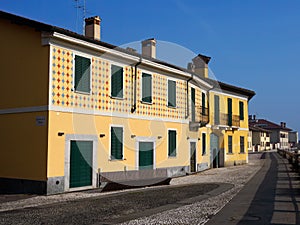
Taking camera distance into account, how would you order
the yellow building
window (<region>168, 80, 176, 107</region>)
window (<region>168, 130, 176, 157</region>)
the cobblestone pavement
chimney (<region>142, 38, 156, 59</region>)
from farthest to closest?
chimney (<region>142, 38, 156, 59</region>) < window (<region>168, 80, 176, 107</region>) < window (<region>168, 130, 176, 157</region>) < the yellow building < the cobblestone pavement

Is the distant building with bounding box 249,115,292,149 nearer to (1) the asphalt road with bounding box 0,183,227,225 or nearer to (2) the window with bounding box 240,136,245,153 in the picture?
(2) the window with bounding box 240,136,245,153

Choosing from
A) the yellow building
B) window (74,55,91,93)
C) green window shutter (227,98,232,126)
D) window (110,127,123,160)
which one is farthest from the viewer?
green window shutter (227,98,232,126)

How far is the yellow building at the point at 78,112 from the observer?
13.2 meters

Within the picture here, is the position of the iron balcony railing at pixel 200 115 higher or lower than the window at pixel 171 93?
lower

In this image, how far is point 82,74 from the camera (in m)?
14.3

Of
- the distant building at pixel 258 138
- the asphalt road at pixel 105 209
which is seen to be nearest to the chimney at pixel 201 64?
the asphalt road at pixel 105 209

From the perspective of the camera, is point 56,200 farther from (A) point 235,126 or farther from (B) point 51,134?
(A) point 235,126

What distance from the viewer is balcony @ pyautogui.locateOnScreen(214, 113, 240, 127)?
26484 millimetres

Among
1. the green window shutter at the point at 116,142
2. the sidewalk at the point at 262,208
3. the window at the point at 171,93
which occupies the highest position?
the window at the point at 171,93

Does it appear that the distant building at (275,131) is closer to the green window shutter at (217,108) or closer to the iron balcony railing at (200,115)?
the green window shutter at (217,108)

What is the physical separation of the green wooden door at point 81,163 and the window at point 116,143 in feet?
4.29

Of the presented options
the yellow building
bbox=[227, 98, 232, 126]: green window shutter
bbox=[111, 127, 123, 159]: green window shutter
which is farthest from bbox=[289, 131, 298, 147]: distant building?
bbox=[111, 127, 123, 159]: green window shutter

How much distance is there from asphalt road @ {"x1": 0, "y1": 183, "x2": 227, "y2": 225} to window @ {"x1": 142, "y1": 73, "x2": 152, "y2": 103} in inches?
240

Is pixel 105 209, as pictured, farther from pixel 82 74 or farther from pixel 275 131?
pixel 275 131
